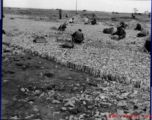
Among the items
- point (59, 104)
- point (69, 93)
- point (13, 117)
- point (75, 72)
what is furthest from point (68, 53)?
point (13, 117)

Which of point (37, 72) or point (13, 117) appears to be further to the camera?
point (37, 72)

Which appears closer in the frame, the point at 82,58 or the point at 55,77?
the point at 55,77

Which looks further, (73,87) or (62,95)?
(73,87)

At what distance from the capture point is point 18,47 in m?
12.5

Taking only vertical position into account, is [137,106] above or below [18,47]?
below

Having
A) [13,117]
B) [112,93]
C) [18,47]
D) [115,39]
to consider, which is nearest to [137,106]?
[112,93]

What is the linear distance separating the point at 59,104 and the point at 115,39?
37.2ft

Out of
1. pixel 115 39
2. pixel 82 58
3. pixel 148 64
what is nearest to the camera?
pixel 148 64

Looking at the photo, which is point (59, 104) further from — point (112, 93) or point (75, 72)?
point (75, 72)

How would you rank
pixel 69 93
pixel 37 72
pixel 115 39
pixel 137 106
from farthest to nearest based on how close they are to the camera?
1. pixel 115 39
2. pixel 37 72
3. pixel 69 93
4. pixel 137 106

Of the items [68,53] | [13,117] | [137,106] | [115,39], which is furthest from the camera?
[115,39]

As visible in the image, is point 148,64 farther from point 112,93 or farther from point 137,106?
point 137,106

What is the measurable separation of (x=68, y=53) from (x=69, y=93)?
5.05 metres

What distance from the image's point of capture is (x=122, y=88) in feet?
22.7
